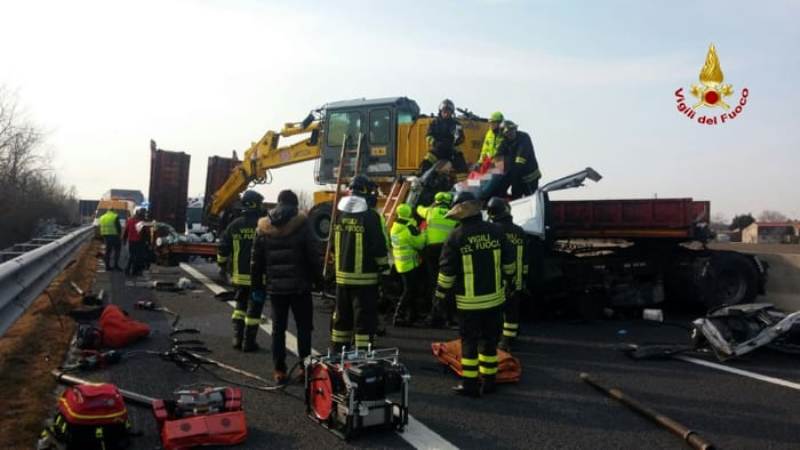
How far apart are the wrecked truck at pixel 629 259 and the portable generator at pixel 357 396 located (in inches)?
209

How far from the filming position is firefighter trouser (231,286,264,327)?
7.21 metres

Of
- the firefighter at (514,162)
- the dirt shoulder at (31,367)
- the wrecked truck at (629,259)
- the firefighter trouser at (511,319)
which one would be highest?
the firefighter at (514,162)

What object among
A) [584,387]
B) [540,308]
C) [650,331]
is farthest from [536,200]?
[584,387]

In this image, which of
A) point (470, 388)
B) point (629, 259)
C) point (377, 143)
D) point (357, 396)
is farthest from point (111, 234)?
point (357, 396)

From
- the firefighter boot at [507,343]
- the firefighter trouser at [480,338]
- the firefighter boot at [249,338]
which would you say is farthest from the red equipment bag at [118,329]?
the firefighter boot at [507,343]

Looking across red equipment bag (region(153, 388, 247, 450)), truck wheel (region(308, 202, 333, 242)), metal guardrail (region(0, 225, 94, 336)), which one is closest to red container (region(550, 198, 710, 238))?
truck wheel (region(308, 202, 333, 242))

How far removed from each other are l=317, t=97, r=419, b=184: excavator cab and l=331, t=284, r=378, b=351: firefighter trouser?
5444 millimetres

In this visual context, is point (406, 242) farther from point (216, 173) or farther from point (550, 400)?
point (216, 173)

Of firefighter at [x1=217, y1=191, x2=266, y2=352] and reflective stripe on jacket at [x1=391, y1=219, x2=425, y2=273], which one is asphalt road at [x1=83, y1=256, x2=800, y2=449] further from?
reflective stripe on jacket at [x1=391, y1=219, x2=425, y2=273]

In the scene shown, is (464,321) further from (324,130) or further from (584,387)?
(324,130)

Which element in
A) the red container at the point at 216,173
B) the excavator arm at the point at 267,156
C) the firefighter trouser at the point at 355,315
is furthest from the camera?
the red container at the point at 216,173

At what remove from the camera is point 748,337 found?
728 centimetres

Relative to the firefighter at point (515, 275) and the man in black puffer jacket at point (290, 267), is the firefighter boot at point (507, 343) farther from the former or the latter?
the man in black puffer jacket at point (290, 267)

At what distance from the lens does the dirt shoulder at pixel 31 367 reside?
14.3 feet
